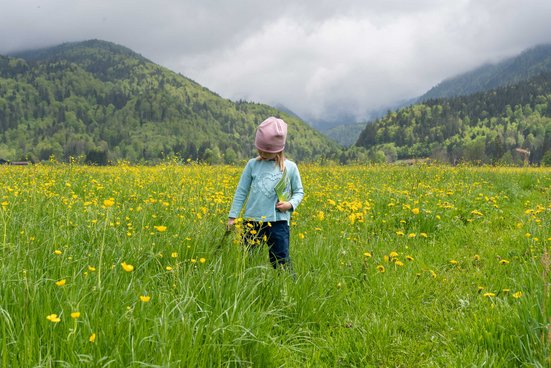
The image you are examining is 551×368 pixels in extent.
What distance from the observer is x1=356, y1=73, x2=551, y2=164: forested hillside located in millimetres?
143750

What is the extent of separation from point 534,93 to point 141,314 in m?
198

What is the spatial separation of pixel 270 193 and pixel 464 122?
176m

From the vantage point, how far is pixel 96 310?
2.21 meters

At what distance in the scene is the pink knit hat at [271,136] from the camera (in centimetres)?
384

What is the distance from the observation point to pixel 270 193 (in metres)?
4.00

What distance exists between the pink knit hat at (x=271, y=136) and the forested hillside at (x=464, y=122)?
142562 millimetres

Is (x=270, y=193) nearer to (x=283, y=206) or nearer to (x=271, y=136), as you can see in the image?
(x=283, y=206)

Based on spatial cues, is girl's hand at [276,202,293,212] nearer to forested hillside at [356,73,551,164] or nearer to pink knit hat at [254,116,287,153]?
pink knit hat at [254,116,287,153]

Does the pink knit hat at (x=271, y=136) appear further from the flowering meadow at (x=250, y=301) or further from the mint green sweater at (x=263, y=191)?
the flowering meadow at (x=250, y=301)

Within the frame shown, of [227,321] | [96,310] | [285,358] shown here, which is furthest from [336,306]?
[96,310]

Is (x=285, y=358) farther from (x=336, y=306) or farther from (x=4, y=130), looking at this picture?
(x=4, y=130)

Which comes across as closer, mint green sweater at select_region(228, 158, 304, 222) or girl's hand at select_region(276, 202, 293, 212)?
girl's hand at select_region(276, 202, 293, 212)

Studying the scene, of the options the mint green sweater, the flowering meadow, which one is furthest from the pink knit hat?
the flowering meadow

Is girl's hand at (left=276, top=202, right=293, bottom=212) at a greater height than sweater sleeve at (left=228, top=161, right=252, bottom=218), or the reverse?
sweater sleeve at (left=228, top=161, right=252, bottom=218)
